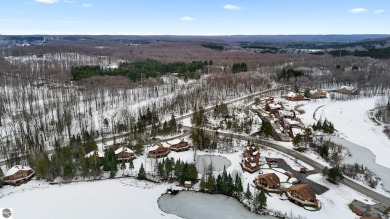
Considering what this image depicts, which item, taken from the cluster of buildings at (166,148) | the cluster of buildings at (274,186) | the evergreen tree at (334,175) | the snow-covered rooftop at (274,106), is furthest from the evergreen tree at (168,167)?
the snow-covered rooftop at (274,106)

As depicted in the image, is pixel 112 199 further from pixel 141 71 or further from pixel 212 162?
pixel 141 71

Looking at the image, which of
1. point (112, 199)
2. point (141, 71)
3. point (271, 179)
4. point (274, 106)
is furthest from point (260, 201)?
point (141, 71)

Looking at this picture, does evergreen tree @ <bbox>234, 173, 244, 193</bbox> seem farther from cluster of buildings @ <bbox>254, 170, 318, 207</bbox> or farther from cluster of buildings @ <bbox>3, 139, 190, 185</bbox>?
cluster of buildings @ <bbox>3, 139, 190, 185</bbox>

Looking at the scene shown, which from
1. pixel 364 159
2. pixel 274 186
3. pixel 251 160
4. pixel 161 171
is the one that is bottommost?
pixel 364 159

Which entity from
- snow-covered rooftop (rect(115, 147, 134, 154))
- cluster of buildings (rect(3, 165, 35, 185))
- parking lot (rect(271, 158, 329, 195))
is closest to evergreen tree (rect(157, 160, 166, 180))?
snow-covered rooftop (rect(115, 147, 134, 154))

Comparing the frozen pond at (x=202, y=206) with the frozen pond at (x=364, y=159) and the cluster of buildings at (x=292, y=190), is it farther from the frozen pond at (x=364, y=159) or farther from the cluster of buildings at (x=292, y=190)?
the frozen pond at (x=364, y=159)

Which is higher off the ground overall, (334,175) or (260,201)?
(334,175)
